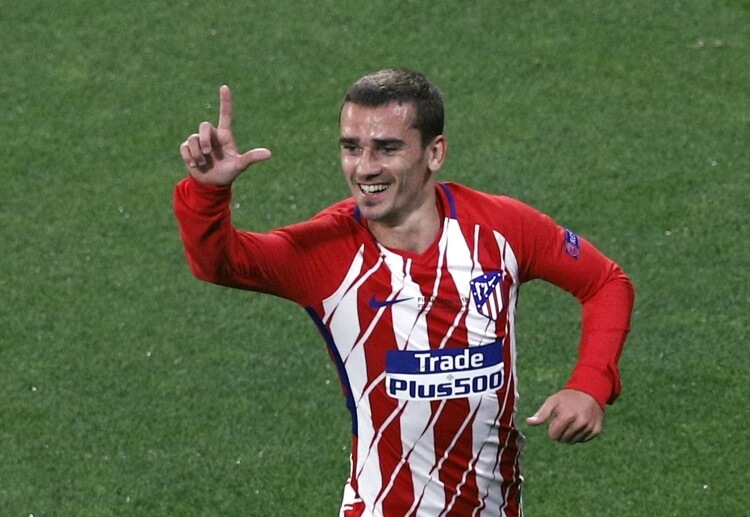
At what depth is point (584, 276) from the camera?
475cm

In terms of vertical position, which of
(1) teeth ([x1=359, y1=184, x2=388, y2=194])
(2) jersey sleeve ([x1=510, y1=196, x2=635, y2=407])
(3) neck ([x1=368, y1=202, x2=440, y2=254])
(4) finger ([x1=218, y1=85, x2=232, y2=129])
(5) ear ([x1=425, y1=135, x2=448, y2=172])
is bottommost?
(2) jersey sleeve ([x1=510, y1=196, x2=635, y2=407])

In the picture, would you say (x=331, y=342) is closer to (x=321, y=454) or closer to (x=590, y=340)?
(x=590, y=340)

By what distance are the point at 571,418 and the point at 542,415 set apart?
12 cm

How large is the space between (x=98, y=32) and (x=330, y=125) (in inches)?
80.1

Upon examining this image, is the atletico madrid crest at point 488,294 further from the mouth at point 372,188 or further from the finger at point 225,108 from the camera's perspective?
the finger at point 225,108

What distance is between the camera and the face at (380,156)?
14.5ft

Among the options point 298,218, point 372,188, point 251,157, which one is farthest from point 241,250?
point 298,218

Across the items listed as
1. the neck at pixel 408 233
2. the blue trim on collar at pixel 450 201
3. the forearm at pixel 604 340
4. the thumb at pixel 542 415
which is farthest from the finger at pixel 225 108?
the forearm at pixel 604 340

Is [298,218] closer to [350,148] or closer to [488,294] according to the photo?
[488,294]

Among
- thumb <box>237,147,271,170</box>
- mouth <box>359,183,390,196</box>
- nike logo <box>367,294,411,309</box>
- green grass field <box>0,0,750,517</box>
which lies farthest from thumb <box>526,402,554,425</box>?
green grass field <box>0,0,750,517</box>

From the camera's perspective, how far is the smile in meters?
4.43

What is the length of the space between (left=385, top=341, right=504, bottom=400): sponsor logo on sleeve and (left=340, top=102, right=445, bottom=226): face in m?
0.42

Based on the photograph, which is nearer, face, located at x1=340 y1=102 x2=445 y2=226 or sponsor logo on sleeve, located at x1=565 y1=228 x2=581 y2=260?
face, located at x1=340 y1=102 x2=445 y2=226

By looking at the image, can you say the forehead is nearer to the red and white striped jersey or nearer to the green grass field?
the red and white striped jersey
